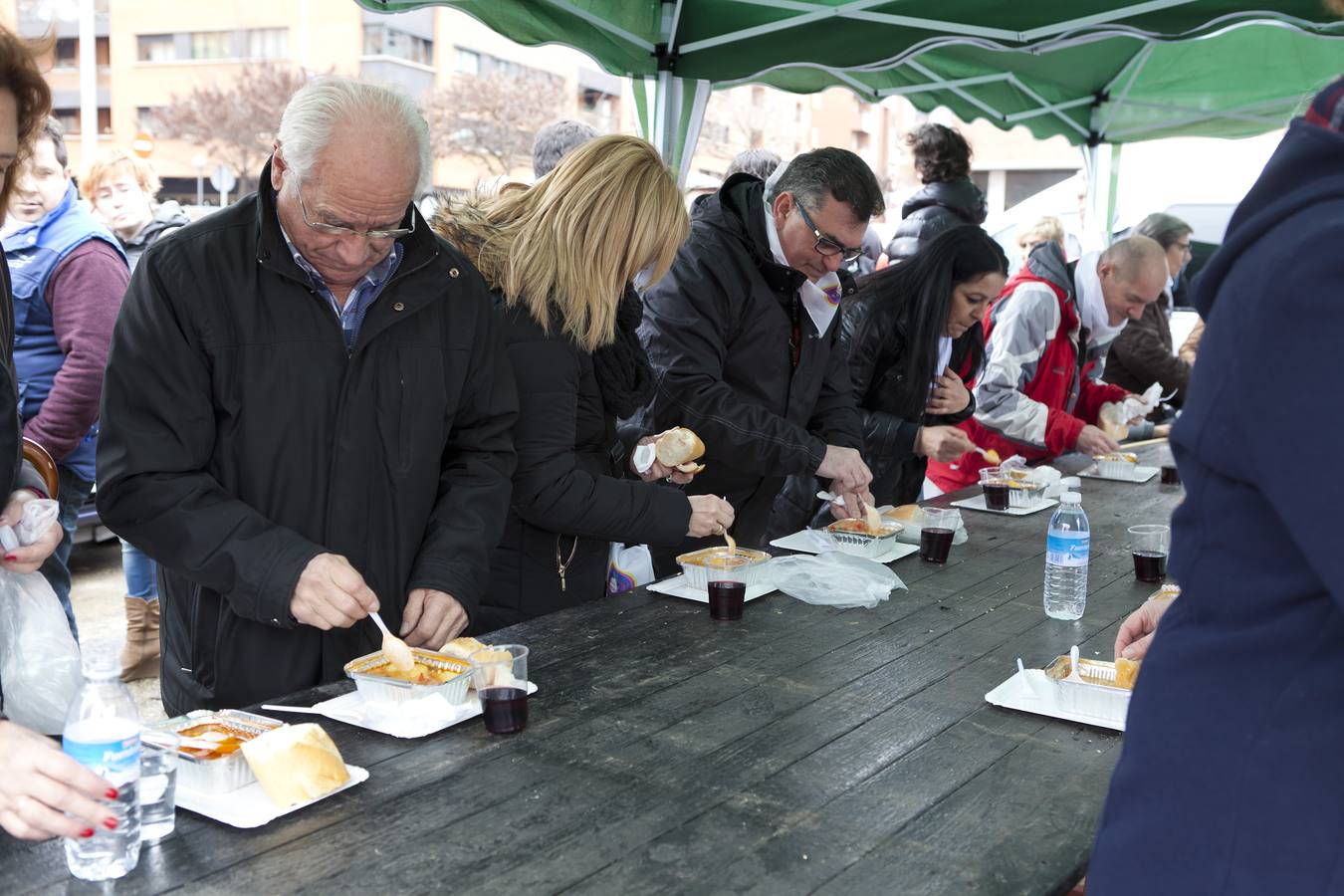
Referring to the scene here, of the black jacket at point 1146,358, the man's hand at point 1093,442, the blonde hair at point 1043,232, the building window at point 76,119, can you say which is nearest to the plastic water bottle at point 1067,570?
the man's hand at point 1093,442

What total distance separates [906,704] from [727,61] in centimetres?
418

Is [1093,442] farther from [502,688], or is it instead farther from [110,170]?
[110,170]

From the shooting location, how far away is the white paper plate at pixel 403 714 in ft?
5.82

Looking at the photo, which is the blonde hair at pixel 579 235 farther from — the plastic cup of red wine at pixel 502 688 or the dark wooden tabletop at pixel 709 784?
the plastic cup of red wine at pixel 502 688

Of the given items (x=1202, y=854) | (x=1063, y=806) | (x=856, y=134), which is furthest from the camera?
(x=856, y=134)

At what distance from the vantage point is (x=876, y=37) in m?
5.83

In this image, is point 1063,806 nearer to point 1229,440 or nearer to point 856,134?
A: point 1229,440

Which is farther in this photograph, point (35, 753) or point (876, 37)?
point (876, 37)

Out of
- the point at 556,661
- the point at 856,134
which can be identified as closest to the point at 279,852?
the point at 556,661

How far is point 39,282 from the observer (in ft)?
12.1

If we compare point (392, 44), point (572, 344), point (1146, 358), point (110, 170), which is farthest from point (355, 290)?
point (392, 44)

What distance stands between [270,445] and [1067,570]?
1.66 meters

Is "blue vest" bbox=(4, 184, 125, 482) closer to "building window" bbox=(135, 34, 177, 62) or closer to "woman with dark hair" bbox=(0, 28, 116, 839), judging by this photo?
"woman with dark hair" bbox=(0, 28, 116, 839)

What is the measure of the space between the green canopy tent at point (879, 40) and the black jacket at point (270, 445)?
8.36ft
